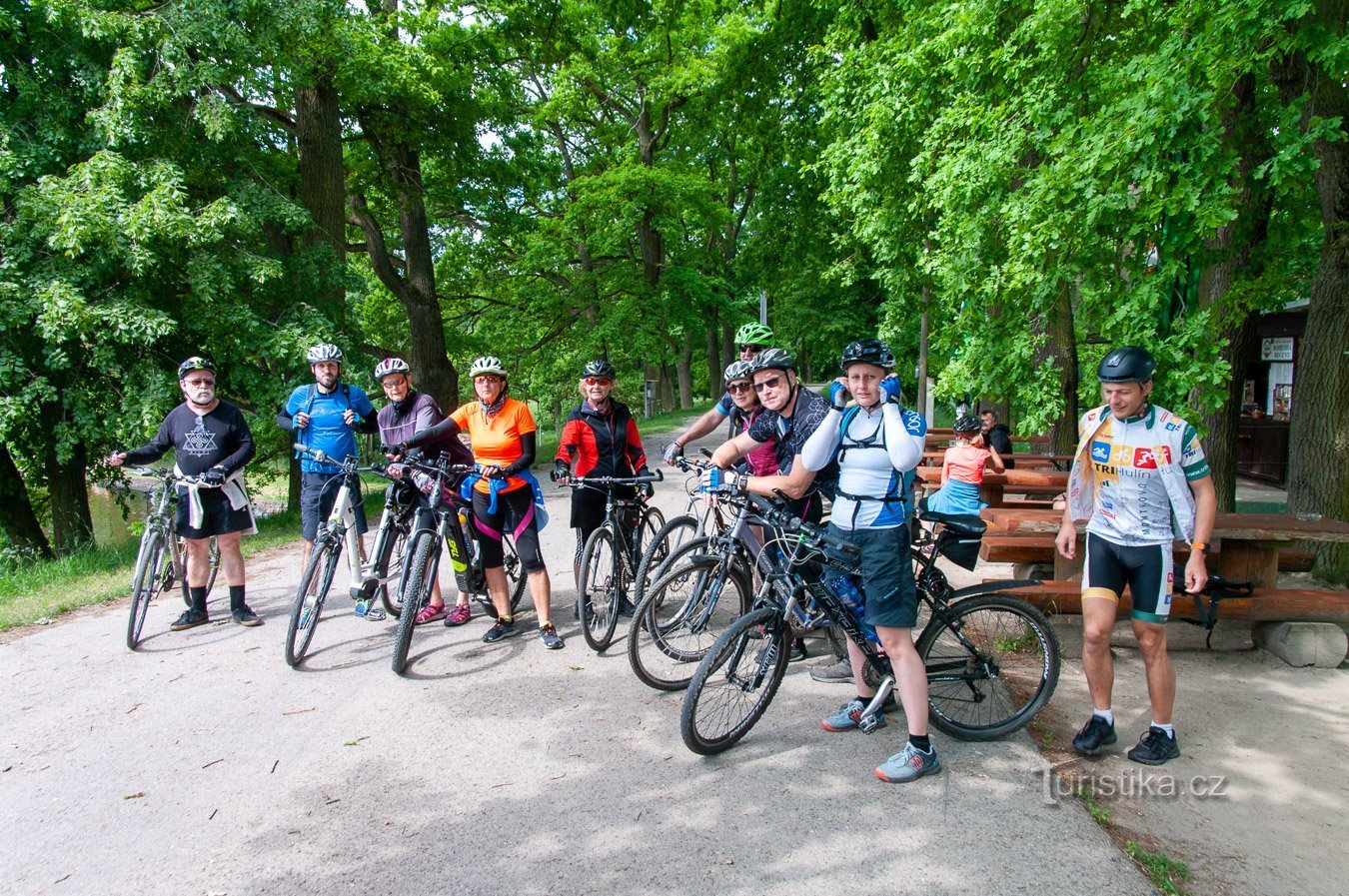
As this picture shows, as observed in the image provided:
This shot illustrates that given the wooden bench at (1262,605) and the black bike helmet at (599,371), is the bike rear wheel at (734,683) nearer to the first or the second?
the wooden bench at (1262,605)

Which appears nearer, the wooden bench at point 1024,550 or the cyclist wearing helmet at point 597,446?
the cyclist wearing helmet at point 597,446

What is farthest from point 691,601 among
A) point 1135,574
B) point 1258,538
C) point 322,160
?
point 322,160

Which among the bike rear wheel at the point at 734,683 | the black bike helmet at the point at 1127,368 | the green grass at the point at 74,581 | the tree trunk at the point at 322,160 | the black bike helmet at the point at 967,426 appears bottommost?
the green grass at the point at 74,581

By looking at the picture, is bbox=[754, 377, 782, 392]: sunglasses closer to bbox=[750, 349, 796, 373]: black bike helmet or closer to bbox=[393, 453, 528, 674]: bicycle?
bbox=[750, 349, 796, 373]: black bike helmet

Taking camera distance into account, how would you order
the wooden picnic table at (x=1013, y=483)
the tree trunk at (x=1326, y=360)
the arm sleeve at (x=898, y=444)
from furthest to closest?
1. the wooden picnic table at (x=1013, y=483)
2. the tree trunk at (x=1326, y=360)
3. the arm sleeve at (x=898, y=444)

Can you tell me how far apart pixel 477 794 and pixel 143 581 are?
3.49m

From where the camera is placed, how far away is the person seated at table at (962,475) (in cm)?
665

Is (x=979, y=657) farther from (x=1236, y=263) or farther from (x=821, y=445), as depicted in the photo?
(x=1236, y=263)

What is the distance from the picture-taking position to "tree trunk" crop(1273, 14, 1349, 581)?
6480 millimetres

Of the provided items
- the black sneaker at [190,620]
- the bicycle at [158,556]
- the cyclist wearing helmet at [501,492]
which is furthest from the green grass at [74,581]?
the cyclist wearing helmet at [501,492]

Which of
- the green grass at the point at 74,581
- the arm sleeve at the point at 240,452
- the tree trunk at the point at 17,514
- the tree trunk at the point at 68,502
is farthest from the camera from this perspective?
the tree trunk at the point at 68,502

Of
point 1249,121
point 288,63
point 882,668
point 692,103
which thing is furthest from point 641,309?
point 882,668

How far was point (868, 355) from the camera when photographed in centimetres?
363

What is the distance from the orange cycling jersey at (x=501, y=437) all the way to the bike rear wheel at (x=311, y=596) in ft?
3.31
